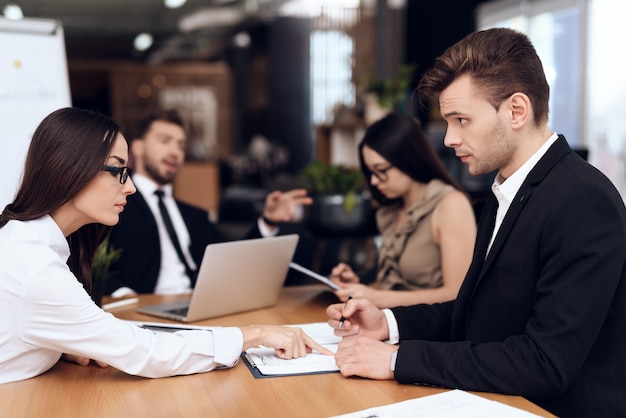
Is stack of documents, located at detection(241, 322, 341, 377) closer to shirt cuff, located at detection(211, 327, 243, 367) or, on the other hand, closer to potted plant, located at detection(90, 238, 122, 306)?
shirt cuff, located at detection(211, 327, 243, 367)

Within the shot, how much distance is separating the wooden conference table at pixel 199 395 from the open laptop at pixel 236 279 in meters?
0.42

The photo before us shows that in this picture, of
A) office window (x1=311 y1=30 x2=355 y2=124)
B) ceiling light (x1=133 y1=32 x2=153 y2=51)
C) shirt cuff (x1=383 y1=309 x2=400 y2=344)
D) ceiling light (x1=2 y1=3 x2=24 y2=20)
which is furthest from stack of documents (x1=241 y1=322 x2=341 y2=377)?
ceiling light (x1=133 y1=32 x2=153 y2=51)

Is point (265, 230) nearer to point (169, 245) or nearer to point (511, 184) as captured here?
point (169, 245)

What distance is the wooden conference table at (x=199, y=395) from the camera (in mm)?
1407

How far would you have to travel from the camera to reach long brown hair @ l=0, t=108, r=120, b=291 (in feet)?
5.40

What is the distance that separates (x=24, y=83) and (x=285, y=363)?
221 cm

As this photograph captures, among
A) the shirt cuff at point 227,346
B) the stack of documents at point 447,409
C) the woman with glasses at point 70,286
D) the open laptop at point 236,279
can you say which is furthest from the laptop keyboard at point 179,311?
the stack of documents at point 447,409

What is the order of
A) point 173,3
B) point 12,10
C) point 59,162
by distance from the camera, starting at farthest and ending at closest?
point 173,3, point 12,10, point 59,162

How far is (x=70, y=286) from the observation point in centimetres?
153

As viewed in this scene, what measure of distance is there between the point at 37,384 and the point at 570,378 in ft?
3.83

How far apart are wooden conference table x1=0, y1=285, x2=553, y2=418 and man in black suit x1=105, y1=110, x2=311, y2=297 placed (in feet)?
3.96

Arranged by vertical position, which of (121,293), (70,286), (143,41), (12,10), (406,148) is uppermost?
(12,10)

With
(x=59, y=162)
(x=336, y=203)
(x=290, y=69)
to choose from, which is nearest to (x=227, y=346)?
(x=59, y=162)

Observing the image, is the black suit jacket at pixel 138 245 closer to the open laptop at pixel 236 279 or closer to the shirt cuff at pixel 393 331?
the open laptop at pixel 236 279
